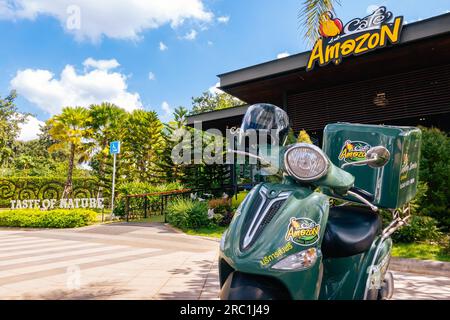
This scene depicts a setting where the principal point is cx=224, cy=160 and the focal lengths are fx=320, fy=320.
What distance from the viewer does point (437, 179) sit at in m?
7.16

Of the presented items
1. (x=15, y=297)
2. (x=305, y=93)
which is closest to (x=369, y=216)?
(x=15, y=297)

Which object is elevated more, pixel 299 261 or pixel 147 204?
pixel 299 261

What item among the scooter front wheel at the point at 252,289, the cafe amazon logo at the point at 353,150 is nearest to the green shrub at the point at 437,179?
the cafe amazon logo at the point at 353,150

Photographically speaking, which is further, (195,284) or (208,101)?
(208,101)

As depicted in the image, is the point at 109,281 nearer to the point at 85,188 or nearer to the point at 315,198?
the point at 315,198

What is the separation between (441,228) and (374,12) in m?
6.07

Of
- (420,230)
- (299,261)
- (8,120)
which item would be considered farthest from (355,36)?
(8,120)

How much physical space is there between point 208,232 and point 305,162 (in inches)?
340

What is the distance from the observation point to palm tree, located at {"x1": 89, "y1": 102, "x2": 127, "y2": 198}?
24.7m

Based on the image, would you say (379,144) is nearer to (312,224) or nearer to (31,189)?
(312,224)

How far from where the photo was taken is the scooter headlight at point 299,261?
1.58m

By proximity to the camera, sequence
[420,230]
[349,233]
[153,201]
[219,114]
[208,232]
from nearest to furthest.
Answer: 1. [349,233]
2. [420,230]
3. [208,232]
4. [219,114]
5. [153,201]

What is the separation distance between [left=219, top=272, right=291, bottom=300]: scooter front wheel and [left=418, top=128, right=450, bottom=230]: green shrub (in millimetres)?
6820

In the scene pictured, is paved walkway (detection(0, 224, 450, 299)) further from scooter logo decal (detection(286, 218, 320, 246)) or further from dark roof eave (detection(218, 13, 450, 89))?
dark roof eave (detection(218, 13, 450, 89))
